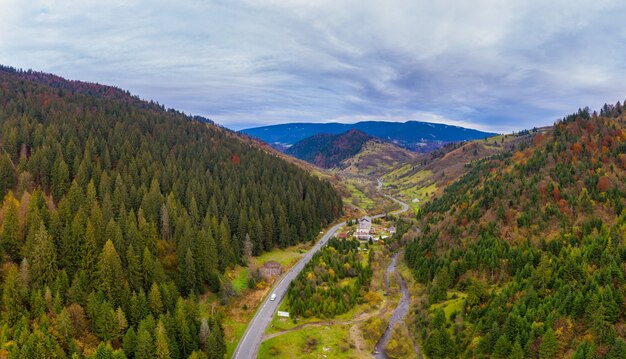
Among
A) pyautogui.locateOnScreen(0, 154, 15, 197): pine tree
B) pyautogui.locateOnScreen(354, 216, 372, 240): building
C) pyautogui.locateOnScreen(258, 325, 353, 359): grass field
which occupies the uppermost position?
pyautogui.locateOnScreen(0, 154, 15, 197): pine tree

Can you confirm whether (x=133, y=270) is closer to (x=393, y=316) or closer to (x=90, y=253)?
(x=90, y=253)

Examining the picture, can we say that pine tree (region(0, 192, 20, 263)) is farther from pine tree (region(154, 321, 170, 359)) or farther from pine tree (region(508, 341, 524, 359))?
pine tree (region(508, 341, 524, 359))

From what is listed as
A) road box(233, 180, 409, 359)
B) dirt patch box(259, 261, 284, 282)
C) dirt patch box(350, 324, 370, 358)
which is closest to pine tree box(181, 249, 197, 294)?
road box(233, 180, 409, 359)

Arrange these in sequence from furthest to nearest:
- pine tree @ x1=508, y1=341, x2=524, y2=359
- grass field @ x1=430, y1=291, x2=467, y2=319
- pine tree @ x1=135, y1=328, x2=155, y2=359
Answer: grass field @ x1=430, y1=291, x2=467, y2=319 < pine tree @ x1=508, y1=341, x2=524, y2=359 < pine tree @ x1=135, y1=328, x2=155, y2=359

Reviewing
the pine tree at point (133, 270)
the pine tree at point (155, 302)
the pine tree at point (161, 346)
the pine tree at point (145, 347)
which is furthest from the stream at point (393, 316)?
the pine tree at point (133, 270)

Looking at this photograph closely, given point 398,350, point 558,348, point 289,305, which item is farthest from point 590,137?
point 289,305

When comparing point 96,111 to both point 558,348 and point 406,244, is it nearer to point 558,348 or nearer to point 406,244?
point 406,244
